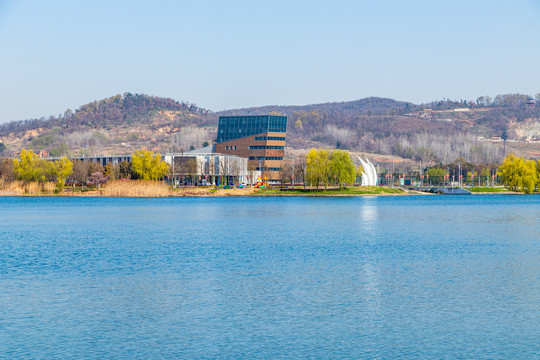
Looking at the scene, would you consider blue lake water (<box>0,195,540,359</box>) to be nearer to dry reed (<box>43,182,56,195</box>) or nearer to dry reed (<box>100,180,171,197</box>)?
dry reed (<box>100,180,171,197</box>)

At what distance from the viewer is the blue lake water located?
19.1 m

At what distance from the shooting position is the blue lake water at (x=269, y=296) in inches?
753

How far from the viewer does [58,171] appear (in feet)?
438

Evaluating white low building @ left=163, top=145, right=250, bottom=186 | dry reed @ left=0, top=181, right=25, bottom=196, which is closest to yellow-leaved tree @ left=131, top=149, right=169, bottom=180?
white low building @ left=163, top=145, right=250, bottom=186

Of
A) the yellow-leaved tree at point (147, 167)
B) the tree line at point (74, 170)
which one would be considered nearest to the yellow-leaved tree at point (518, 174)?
the tree line at point (74, 170)

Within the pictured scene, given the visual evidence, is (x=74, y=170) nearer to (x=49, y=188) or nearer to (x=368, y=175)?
(x=49, y=188)

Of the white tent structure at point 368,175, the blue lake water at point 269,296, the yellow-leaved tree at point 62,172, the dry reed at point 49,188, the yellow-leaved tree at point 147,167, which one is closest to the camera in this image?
the blue lake water at point 269,296

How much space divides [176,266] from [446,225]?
1398 inches

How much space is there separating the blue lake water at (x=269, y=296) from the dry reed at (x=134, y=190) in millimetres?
76867

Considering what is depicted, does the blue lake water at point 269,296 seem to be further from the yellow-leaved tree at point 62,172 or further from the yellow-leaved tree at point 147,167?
the yellow-leaved tree at point 147,167

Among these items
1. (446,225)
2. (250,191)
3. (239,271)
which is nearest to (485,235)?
(446,225)

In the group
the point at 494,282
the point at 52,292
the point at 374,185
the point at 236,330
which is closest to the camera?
the point at 236,330

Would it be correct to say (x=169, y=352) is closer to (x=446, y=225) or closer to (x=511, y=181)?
(x=446, y=225)

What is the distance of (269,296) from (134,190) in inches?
4198
